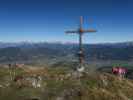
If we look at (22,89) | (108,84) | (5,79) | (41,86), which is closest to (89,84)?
(108,84)

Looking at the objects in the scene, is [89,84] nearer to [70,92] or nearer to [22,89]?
[70,92]

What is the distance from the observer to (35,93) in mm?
41656

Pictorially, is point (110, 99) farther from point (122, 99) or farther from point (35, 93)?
point (35, 93)

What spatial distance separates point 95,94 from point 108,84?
31.6 feet

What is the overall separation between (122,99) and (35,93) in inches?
644

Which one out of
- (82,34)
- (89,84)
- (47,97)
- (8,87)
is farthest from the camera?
(82,34)

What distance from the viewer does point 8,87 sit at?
148 feet

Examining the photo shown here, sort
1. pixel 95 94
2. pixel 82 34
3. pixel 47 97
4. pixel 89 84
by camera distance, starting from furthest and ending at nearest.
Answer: pixel 82 34, pixel 89 84, pixel 95 94, pixel 47 97

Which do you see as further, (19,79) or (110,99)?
(19,79)

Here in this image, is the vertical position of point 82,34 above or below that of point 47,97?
above

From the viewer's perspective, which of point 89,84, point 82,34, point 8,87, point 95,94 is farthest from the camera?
point 82,34

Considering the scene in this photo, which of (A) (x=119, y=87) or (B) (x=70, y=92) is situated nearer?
(B) (x=70, y=92)

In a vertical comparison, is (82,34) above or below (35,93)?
above

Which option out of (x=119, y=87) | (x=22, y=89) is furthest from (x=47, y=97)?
(x=119, y=87)
